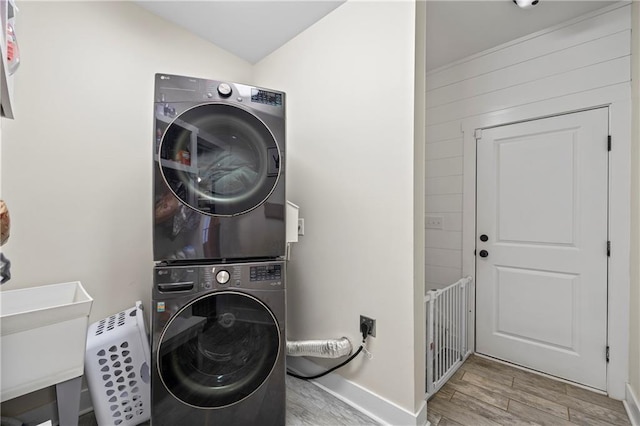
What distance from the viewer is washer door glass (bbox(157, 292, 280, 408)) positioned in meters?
1.17

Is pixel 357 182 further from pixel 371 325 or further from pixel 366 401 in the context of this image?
pixel 366 401

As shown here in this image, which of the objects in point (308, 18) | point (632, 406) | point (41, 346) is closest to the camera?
point (41, 346)

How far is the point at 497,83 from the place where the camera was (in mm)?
2148

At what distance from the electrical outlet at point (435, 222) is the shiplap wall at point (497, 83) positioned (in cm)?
2

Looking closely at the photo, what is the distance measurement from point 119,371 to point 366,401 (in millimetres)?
1318

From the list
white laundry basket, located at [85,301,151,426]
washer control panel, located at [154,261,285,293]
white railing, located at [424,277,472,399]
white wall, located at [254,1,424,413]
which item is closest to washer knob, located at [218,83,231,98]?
white wall, located at [254,1,424,413]

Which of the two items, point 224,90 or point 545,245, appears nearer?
point 224,90

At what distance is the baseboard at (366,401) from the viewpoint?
1.37 meters

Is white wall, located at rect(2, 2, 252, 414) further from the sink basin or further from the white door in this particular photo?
the white door

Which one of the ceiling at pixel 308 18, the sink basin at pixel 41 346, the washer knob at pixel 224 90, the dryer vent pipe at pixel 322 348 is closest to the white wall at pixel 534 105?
the ceiling at pixel 308 18

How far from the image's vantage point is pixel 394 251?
4.66 ft

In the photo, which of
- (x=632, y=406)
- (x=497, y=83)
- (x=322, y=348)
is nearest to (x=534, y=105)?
(x=497, y=83)

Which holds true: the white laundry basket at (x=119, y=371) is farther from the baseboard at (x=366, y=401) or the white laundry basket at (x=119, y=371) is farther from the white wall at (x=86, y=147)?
the baseboard at (x=366, y=401)

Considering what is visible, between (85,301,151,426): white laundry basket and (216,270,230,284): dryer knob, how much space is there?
57cm
